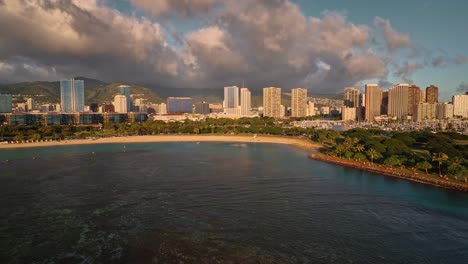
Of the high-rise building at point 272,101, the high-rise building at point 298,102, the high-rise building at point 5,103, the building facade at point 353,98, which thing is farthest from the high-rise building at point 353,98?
the high-rise building at point 5,103

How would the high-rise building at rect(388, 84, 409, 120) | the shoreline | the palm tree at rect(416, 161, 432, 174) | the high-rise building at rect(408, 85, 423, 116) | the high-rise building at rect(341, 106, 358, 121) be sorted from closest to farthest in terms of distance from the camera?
the shoreline, the palm tree at rect(416, 161, 432, 174), the high-rise building at rect(388, 84, 409, 120), the high-rise building at rect(408, 85, 423, 116), the high-rise building at rect(341, 106, 358, 121)

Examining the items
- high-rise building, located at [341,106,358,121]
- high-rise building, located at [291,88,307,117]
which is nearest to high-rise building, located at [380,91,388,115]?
high-rise building, located at [341,106,358,121]

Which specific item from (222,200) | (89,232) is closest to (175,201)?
(222,200)

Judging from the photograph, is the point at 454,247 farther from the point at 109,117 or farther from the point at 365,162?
the point at 109,117

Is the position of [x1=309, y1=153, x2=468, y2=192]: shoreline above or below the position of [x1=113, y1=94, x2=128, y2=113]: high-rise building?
below

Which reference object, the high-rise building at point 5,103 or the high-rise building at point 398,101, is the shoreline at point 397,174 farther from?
the high-rise building at point 5,103

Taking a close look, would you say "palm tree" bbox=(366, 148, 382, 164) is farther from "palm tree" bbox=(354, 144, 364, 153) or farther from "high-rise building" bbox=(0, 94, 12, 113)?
"high-rise building" bbox=(0, 94, 12, 113)
